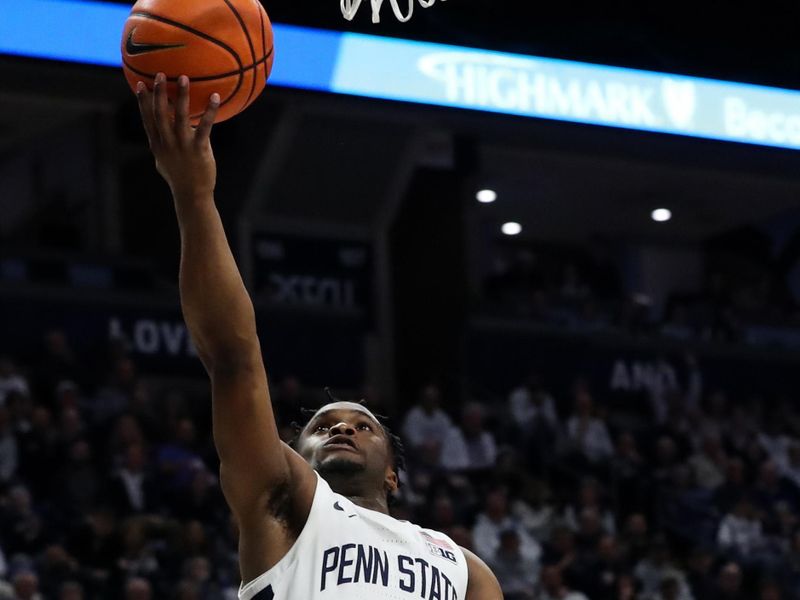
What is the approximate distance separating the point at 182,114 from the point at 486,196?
1787 cm

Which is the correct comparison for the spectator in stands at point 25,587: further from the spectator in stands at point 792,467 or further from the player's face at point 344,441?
the spectator in stands at point 792,467

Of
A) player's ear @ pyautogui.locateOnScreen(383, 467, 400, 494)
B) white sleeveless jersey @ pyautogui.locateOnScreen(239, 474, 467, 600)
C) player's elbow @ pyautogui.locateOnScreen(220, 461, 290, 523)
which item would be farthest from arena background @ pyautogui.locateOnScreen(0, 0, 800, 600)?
player's elbow @ pyautogui.locateOnScreen(220, 461, 290, 523)

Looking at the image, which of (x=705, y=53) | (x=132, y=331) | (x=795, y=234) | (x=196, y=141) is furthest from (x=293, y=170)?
(x=196, y=141)

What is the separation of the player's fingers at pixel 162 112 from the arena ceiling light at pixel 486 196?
17402 mm

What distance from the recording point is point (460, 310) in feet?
61.0

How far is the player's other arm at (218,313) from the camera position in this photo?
112 inches

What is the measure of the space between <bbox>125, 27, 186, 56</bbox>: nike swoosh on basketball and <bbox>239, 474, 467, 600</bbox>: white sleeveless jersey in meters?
1.00

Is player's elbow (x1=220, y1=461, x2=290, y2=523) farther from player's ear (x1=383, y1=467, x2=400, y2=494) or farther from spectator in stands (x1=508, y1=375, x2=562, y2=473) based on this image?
spectator in stands (x1=508, y1=375, x2=562, y2=473)

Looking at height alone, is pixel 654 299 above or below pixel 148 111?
below

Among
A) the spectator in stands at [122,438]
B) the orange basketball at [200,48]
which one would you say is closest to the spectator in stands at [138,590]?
the spectator in stands at [122,438]

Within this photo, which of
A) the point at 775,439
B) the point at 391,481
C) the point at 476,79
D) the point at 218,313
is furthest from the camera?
the point at 775,439

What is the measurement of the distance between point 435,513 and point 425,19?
3.64 m

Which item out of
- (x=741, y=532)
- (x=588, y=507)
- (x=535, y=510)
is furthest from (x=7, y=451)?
(x=741, y=532)

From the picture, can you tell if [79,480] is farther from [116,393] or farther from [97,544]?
[116,393]
